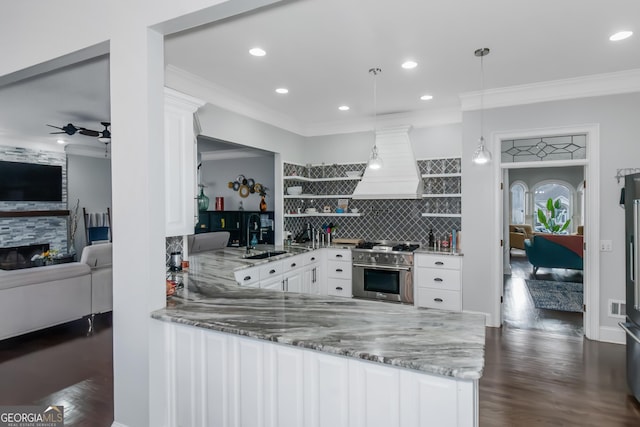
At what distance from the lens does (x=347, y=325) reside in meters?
1.87

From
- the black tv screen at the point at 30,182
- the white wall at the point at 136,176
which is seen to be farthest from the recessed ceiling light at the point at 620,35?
the black tv screen at the point at 30,182

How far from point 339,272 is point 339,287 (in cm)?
22

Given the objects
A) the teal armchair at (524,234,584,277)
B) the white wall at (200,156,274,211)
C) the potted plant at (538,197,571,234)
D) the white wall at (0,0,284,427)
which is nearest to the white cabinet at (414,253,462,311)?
the white wall at (0,0,284,427)

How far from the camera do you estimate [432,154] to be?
529cm

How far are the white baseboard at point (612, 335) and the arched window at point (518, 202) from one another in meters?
8.19

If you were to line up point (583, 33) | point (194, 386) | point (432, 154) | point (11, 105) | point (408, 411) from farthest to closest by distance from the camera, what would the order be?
point (432, 154) < point (11, 105) < point (583, 33) < point (194, 386) < point (408, 411)

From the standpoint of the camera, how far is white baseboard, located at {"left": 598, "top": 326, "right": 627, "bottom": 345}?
391 centimetres

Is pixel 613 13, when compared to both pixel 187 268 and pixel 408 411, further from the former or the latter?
pixel 187 268

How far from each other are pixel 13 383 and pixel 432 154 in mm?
5276

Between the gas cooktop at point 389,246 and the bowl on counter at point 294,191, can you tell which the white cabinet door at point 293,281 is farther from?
the bowl on counter at point 294,191

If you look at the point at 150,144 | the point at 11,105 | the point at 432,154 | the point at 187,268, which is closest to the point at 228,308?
the point at 150,144

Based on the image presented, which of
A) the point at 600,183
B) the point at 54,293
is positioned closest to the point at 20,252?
the point at 54,293

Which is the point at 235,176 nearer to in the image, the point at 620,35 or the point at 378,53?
the point at 378,53

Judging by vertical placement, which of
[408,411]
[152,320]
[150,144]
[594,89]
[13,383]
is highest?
[594,89]
